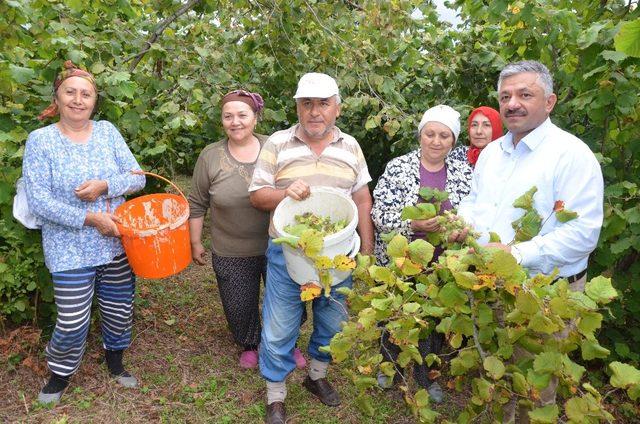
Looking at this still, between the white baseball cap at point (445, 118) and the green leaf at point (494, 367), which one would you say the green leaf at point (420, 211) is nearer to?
the green leaf at point (494, 367)

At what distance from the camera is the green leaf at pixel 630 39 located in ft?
4.86

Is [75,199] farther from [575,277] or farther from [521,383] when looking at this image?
[575,277]

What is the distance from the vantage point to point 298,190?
236 cm

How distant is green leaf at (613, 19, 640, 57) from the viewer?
1.48m

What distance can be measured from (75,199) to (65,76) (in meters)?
0.61

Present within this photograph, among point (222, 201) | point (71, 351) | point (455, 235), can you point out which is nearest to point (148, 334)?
point (71, 351)

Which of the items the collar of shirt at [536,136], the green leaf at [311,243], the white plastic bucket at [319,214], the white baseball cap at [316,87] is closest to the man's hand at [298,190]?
the white plastic bucket at [319,214]

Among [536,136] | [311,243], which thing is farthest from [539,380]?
[536,136]

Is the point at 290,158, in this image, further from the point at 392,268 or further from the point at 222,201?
the point at 392,268

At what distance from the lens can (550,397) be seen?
1.84 m

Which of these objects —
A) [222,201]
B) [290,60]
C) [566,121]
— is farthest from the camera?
[290,60]

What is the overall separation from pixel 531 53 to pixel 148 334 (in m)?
3.11

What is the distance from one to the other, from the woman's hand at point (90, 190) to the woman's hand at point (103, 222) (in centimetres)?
8

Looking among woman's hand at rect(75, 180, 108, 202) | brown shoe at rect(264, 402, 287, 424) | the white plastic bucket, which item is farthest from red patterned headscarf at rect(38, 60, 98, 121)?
brown shoe at rect(264, 402, 287, 424)
